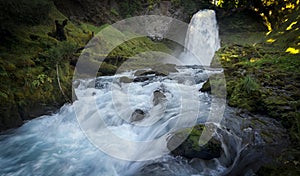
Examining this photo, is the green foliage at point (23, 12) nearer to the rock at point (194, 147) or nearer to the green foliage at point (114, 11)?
the rock at point (194, 147)

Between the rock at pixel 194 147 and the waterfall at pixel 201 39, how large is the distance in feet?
49.0

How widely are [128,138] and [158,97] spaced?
251 cm

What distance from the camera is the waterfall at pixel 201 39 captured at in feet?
62.6

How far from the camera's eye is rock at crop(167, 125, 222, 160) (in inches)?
167

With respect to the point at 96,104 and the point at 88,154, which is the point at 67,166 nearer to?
the point at 88,154

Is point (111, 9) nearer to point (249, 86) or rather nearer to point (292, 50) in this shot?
point (292, 50)

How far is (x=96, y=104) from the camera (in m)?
7.75

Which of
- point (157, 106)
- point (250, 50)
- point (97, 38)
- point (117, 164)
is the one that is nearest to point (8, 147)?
point (117, 164)

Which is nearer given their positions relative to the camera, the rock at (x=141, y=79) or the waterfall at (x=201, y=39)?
the rock at (x=141, y=79)

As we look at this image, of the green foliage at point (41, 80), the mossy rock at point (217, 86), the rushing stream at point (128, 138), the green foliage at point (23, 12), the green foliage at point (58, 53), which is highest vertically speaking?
the green foliage at point (23, 12)

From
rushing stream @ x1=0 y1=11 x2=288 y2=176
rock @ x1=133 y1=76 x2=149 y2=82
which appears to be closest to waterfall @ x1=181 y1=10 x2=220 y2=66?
rock @ x1=133 y1=76 x2=149 y2=82

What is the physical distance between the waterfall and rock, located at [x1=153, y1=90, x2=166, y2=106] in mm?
11494

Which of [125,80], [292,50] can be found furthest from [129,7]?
[292,50]

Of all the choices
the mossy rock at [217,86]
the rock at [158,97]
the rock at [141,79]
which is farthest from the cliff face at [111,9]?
the mossy rock at [217,86]
